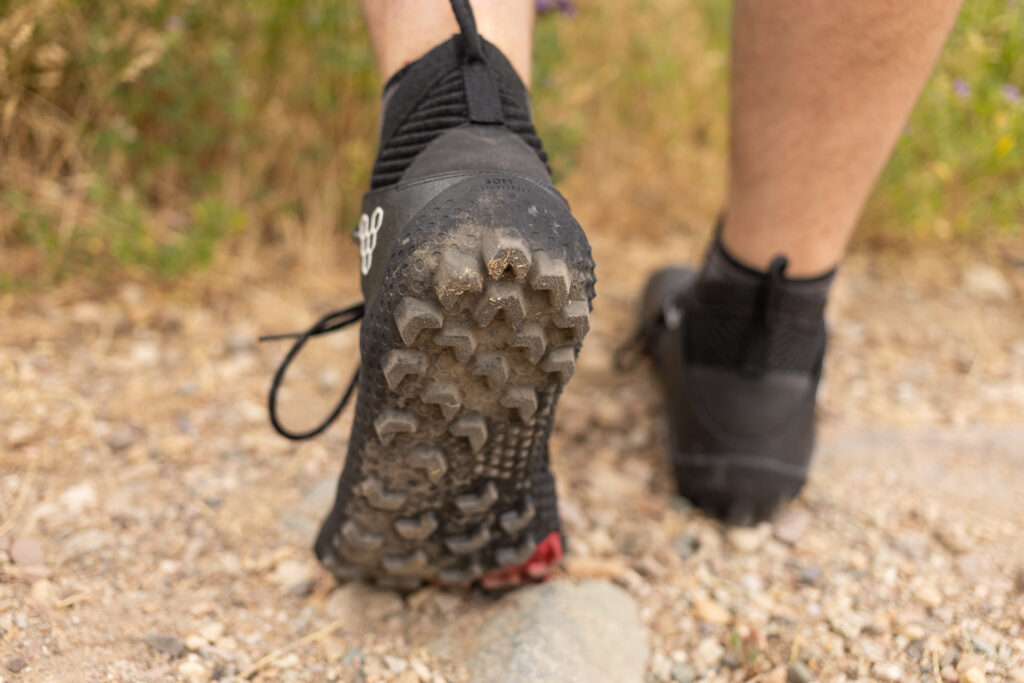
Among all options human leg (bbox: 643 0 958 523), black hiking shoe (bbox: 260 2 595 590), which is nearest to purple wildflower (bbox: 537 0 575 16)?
human leg (bbox: 643 0 958 523)

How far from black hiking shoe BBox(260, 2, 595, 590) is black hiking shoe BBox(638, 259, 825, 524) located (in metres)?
0.37

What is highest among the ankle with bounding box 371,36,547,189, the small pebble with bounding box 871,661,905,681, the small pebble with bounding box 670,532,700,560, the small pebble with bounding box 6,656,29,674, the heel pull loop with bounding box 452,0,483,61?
the heel pull loop with bounding box 452,0,483,61

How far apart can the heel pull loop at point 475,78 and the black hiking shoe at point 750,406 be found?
54 centimetres

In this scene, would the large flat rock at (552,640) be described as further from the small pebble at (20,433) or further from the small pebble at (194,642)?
the small pebble at (20,433)

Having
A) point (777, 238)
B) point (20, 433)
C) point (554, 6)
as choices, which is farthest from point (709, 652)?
point (554, 6)

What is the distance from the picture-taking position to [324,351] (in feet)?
5.62

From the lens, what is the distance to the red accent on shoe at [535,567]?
1042mm

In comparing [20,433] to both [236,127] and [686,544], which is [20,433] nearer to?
[236,127]

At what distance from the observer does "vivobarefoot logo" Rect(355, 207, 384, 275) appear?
35.2 inches

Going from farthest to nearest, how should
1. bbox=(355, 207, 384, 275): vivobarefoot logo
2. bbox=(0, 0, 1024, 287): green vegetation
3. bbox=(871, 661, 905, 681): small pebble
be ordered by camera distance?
bbox=(0, 0, 1024, 287): green vegetation, bbox=(871, 661, 905, 681): small pebble, bbox=(355, 207, 384, 275): vivobarefoot logo

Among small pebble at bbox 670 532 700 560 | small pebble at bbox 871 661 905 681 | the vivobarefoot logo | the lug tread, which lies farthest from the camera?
small pebble at bbox 670 532 700 560

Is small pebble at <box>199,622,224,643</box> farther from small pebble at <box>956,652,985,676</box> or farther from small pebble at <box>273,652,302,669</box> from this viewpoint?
small pebble at <box>956,652,985,676</box>

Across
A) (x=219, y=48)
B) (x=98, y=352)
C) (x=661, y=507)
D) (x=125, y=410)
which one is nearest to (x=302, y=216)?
(x=219, y=48)

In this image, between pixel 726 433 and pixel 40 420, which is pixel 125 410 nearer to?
pixel 40 420
